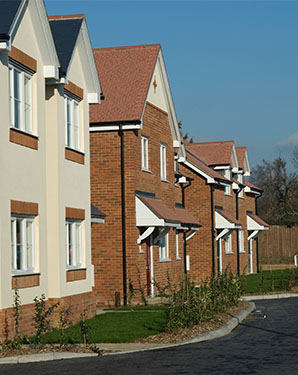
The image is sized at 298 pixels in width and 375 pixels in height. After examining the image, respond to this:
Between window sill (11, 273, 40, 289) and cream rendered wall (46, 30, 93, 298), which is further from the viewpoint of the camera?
cream rendered wall (46, 30, 93, 298)

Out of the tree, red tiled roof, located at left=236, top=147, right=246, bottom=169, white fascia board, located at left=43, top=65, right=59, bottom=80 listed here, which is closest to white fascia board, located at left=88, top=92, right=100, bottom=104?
white fascia board, located at left=43, top=65, right=59, bottom=80

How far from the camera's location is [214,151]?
41906 millimetres

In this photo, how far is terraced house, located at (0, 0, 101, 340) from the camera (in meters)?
15.8

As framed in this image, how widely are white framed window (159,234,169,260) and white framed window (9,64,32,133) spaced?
1254 centimetres

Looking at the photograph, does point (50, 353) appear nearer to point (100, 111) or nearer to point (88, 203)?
point (88, 203)

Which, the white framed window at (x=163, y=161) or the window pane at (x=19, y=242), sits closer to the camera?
the window pane at (x=19, y=242)

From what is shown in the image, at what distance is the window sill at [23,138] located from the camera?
634 inches

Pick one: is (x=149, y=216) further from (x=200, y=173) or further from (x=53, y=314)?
(x=200, y=173)

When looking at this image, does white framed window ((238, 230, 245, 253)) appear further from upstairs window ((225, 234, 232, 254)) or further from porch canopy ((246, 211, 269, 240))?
upstairs window ((225, 234, 232, 254))

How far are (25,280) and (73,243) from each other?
3.37m

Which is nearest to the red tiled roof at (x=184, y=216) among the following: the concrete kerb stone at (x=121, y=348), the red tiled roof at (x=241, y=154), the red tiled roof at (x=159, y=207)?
the red tiled roof at (x=159, y=207)

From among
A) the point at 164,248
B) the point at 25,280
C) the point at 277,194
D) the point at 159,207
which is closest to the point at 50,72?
the point at 25,280

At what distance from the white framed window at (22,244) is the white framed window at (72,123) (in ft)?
10.2

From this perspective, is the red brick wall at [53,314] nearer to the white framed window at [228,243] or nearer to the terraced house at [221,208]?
the terraced house at [221,208]
